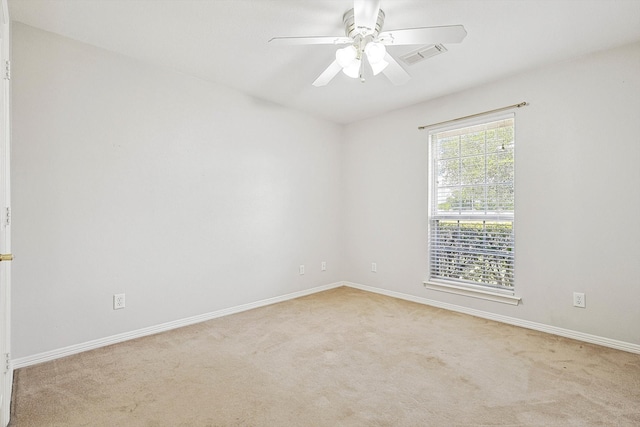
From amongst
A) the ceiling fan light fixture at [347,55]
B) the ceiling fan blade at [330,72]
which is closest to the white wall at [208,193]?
the ceiling fan blade at [330,72]

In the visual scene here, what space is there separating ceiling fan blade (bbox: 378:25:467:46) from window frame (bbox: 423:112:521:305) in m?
1.65

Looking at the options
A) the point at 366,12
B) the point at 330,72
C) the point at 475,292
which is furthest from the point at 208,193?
the point at 475,292

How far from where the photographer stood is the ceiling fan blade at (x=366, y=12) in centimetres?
171

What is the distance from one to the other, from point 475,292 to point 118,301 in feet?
11.2

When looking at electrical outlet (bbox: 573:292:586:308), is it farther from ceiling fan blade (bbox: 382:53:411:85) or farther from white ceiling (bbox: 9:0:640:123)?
ceiling fan blade (bbox: 382:53:411:85)

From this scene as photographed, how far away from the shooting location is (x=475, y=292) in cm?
344

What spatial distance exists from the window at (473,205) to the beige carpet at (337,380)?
0.62 m

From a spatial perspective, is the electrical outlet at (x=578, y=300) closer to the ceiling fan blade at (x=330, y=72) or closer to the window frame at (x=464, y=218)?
the window frame at (x=464, y=218)

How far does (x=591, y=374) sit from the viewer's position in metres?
2.18

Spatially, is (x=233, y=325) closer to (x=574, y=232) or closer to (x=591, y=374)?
(x=591, y=374)

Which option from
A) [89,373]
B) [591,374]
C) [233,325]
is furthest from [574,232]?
[89,373]

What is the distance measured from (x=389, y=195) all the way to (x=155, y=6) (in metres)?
3.11

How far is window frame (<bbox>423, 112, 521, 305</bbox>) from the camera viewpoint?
3.21m

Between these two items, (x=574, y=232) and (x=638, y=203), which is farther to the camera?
(x=574, y=232)
